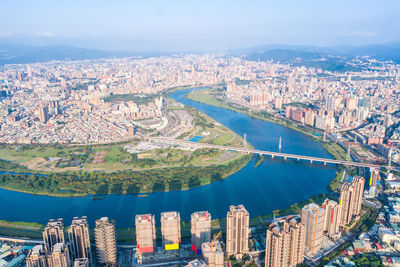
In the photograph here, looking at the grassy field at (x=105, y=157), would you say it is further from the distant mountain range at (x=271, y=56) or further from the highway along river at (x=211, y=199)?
the distant mountain range at (x=271, y=56)

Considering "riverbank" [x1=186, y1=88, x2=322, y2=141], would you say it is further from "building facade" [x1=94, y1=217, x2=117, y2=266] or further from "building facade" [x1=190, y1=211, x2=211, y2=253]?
"building facade" [x1=94, y1=217, x2=117, y2=266]

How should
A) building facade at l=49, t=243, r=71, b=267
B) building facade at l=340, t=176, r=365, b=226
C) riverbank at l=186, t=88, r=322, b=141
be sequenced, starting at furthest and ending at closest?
1. riverbank at l=186, t=88, r=322, b=141
2. building facade at l=340, t=176, r=365, b=226
3. building facade at l=49, t=243, r=71, b=267

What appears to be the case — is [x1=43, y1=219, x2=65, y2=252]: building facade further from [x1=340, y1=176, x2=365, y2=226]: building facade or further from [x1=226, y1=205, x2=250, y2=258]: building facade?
[x1=340, y1=176, x2=365, y2=226]: building facade

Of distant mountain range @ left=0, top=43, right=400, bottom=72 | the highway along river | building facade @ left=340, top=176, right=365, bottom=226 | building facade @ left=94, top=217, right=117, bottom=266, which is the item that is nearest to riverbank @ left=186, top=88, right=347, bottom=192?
the highway along river

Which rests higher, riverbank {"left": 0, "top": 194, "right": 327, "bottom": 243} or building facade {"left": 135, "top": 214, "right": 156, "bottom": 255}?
building facade {"left": 135, "top": 214, "right": 156, "bottom": 255}

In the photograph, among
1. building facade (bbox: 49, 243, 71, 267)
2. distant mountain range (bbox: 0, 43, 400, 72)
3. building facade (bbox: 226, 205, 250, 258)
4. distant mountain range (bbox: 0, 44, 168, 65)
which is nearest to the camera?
building facade (bbox: 49, 243, 71, 267)

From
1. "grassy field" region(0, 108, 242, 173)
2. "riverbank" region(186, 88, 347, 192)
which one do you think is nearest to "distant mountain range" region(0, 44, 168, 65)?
"riverbank" region(186, 88, 347, 192)

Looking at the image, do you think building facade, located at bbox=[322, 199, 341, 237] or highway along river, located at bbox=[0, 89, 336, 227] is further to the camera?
highway along river, located at bbox=[0, 89, 336, 227]

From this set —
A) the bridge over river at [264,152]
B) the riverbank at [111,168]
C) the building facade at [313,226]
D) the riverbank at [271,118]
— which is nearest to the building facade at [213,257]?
the building facade at [313,226]

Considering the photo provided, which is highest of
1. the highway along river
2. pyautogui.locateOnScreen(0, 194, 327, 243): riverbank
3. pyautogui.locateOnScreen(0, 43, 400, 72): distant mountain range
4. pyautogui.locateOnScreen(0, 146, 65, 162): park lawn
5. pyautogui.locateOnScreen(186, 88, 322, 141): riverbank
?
pyautogui.locateOnScreen(0, 43, 400, 72): distant mountain range
